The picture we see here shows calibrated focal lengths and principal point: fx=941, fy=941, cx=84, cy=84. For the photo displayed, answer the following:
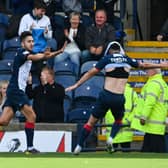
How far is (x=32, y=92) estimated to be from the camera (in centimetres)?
1653

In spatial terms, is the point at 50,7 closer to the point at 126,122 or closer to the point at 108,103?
the point at 126,122

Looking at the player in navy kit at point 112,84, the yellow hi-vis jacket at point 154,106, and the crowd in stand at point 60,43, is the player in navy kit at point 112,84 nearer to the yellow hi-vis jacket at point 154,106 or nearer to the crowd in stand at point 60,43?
the yellow hi-vis jacket at point 154,106

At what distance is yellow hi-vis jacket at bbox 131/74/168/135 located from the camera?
1534 cm

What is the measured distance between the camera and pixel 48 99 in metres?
16.4

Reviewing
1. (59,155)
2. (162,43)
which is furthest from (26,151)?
(162,43)

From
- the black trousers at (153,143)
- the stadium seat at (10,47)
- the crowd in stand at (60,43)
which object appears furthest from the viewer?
the stadium seat at (10,47)

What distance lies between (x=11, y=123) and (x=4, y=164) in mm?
3535

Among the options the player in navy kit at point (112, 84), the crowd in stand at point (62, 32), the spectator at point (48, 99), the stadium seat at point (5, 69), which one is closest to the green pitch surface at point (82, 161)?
the player in navy kit at point (112, 84)

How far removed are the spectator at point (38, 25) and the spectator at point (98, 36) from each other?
2.66 ft

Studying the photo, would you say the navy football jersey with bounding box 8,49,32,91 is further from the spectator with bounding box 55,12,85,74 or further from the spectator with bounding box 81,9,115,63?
the spectator with bounding box 55,12,85,74

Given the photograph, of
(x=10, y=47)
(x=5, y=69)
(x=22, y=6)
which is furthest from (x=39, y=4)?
(x=22, y=6)

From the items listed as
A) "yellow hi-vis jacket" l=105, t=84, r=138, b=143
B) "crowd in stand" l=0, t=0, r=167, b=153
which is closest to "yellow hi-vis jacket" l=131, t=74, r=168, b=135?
"yellow hi-vis jacket" l=105, t=84, r=138, b=143

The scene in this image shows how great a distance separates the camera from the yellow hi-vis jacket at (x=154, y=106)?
15.3 metres

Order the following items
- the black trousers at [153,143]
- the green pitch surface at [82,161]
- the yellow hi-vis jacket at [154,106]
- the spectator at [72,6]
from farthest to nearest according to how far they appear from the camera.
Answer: the spectator at [72,6]
the black trousers at [153,143]
the yellow hi-vis jacket at [154,106]
the green pitch surface at [82,161]
